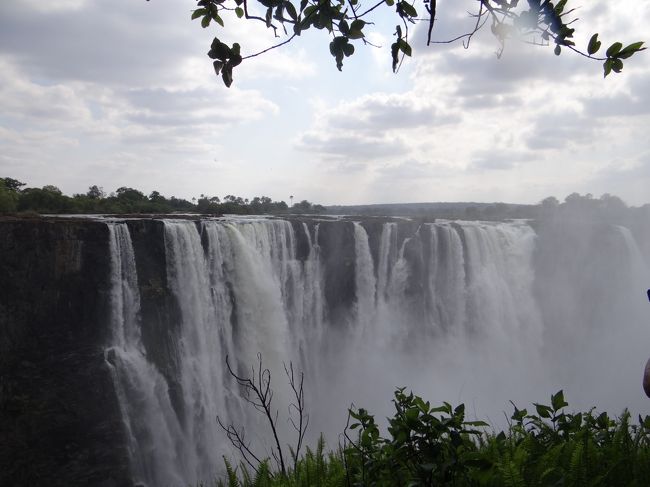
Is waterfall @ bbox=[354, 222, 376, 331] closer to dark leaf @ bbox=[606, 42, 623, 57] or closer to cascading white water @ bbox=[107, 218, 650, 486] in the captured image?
cascading white water @ bbox=[107, 218, 650, 486]

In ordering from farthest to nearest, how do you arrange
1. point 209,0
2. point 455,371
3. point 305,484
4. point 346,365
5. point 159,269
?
point 455,371, point 346,365, point 159,269, point 305,484, point 209,0

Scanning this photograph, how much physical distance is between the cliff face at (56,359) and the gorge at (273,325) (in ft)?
0.12

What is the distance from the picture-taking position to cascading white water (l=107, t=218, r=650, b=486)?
43.8 feet

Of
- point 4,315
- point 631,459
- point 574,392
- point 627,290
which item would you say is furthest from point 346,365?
point 631,459

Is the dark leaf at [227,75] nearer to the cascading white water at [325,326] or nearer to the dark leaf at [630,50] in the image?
the dark leaf at [630,50]

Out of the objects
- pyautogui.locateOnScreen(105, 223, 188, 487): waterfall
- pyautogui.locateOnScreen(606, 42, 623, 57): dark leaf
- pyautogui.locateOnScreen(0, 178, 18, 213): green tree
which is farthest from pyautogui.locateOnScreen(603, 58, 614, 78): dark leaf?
pyautogui.locateOnScreen(0, 178, 18, 213): green tree

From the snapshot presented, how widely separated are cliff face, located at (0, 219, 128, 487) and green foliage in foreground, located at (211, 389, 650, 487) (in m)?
11.1

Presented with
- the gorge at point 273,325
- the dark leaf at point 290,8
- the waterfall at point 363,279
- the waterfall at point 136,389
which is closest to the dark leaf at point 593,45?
the dark leaf at point 290,8

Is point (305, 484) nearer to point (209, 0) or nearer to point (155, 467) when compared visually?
point (209, 0)

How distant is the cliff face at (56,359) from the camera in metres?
12.1

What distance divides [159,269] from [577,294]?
2018 cm

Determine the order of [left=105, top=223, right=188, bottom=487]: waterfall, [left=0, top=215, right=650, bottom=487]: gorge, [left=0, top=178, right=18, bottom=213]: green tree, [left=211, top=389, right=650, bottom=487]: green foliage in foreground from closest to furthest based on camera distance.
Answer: [left=211, top=389, right=650, bottom=487]: green foliage in foreground
[left=0, top=215, right=650, bottom=487]: gorge
[left=105, top=223, right=188, bottom=487]: waterfall
[left=0, top=178, right=18, bottom=213]: green tree

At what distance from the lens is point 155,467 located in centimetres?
1280

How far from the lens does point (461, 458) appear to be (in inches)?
82.7
